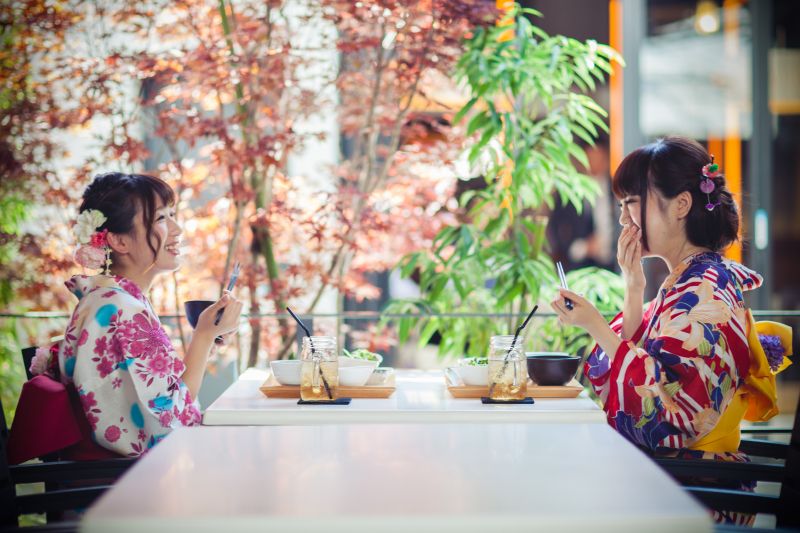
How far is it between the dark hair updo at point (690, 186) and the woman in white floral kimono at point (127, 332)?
47.1 inches

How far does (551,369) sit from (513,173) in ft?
4.90

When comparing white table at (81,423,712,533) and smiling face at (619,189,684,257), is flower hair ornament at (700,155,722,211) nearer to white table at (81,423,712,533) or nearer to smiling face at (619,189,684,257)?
smiling face at (619,189,684,257)

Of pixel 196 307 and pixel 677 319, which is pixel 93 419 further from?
pixel 677 319

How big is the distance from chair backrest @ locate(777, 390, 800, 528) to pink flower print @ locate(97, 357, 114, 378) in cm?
157

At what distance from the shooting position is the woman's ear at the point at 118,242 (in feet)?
7.95

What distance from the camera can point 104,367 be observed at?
7.14ft

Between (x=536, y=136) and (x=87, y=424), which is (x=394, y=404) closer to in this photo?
(x=87, y=424)

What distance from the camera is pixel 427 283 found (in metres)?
3.74

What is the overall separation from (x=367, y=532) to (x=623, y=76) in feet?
17.9

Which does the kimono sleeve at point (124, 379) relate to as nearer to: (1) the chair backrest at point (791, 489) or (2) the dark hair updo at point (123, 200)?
(2) the dark hair updo at point (123, 200)

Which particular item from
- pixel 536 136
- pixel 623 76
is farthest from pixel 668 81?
pixel 536 136

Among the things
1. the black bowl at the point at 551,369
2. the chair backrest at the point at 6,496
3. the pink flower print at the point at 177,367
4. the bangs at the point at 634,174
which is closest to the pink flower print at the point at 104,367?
the pink flower print at the point at 177,367

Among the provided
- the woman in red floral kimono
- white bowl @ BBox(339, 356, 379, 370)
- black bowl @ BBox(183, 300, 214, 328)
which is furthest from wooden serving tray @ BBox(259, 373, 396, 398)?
the woman in red floral kimono

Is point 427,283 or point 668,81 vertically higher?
point 668,81
